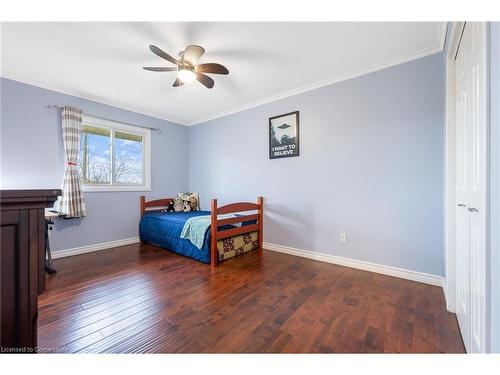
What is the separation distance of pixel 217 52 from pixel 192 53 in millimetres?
307

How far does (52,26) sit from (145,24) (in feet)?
2.51

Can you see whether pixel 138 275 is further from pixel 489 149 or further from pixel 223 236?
pixel 489 149

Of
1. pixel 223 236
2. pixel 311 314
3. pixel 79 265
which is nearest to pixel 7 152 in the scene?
pixel 79 265

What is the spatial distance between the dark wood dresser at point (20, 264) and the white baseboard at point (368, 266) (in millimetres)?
2635

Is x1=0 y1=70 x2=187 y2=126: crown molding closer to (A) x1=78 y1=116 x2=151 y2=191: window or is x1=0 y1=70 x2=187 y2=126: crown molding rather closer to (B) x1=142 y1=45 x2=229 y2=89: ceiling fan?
(A) x1=78 y1=116 x2=151 y2=191: window

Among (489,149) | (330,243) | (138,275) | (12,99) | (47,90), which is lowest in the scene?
(138,275)

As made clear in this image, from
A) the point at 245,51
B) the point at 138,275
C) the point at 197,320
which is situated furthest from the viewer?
the point at 138,275

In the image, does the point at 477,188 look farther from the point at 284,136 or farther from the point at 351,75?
the point at 284,136

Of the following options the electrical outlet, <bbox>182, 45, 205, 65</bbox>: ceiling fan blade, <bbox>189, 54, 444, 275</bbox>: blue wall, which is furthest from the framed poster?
<bbox>182, 45, 205, 65</bbox>: ceiling fan blade

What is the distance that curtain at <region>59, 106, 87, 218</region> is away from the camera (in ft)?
9.30

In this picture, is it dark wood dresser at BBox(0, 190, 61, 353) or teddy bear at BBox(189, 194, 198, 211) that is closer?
dark wood dresser at BBox(0, 190, 61, 353)

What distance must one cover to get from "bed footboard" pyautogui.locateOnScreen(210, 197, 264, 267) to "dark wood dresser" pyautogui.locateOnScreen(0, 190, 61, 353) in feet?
6.38

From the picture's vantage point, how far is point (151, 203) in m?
3.81

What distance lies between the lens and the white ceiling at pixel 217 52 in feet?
5.87
